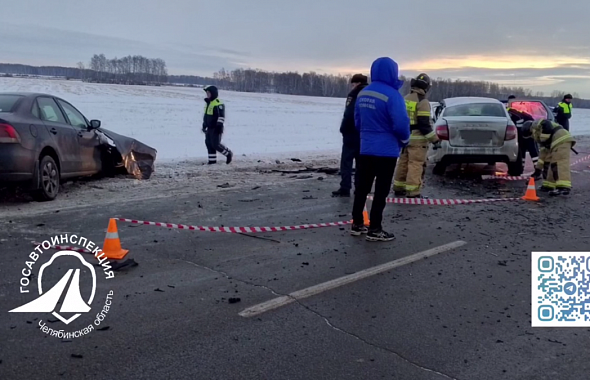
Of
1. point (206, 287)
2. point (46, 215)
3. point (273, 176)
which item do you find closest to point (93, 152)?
point (46, 215)

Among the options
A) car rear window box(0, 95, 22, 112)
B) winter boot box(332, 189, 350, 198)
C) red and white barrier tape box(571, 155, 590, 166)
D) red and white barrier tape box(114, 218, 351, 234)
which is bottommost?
red and white barrier tape box(114, 218, 351, 234)

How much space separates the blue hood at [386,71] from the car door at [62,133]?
4907 mm

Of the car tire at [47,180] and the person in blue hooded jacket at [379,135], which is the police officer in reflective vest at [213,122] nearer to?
the car tire at [47,180]

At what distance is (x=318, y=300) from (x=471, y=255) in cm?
222

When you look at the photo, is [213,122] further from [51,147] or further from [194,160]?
[51,147]

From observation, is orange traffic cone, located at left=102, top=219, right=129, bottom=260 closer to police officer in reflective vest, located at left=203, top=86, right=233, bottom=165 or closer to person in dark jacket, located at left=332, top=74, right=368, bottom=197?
person in dark jacket, located at left=332, top=74, right=368, bottom=197

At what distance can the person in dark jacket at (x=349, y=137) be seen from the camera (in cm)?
867

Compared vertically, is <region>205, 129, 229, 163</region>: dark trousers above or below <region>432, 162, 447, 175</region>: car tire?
above

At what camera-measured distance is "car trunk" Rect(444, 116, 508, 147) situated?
1120 cm

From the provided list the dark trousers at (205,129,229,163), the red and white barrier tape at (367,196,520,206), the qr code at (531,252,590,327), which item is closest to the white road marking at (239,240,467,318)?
the qr code at (531,252,590,327)

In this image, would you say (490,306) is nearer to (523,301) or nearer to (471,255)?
(523,301)

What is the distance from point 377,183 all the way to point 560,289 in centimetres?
241

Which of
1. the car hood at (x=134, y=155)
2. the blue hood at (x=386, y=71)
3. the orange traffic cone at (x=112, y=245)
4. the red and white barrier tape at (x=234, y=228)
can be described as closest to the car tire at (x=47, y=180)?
the red and white barrier tape at (x=234, y=228)

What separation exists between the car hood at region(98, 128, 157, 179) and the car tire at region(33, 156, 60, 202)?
1.85 metres
